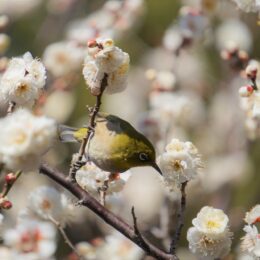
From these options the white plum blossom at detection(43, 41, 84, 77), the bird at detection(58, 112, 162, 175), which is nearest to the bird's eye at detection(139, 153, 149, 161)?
the bird at detection(58, 112, 162, 175)

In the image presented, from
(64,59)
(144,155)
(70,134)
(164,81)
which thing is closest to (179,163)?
(144,155)

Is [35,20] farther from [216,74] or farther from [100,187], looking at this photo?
[100,187]

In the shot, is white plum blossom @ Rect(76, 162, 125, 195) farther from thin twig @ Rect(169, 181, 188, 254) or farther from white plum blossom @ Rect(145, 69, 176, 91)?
white plum blossom @ Rect(145, 69, 176, 91)

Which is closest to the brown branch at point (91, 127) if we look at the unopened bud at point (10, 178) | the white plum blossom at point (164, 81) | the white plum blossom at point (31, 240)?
the unopened bud at point (10, 178)

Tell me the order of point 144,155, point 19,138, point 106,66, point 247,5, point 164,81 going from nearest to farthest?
point 19,138
point 106,66
point 144,155
point 247,5
point 164,81

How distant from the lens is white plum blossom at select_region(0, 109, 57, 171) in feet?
4.62

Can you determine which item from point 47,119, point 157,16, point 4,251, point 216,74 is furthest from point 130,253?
point 157,16

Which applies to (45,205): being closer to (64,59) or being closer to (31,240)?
(31,240)

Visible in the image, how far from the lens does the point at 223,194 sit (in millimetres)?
3346

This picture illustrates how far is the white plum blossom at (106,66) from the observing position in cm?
162

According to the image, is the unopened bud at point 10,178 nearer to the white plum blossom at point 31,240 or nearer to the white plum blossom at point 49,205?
the white plum blossom at point 31,240

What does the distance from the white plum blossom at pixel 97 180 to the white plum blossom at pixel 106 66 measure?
0.32 meters

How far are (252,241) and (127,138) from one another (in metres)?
0.42

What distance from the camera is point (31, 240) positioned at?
204 cm
